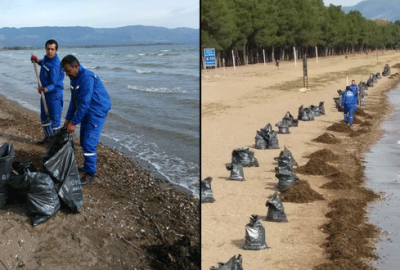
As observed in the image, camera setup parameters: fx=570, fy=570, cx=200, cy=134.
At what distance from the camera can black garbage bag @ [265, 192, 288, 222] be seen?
24.8ft

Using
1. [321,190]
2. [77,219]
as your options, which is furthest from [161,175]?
[77,219]

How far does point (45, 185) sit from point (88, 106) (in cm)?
121

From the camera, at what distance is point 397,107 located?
24281mm

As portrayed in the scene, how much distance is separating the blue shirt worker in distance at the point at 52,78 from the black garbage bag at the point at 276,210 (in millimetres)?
3334

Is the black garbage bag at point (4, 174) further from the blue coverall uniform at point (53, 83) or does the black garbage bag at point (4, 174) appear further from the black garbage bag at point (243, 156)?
the black garbage bag at point (243, 156)

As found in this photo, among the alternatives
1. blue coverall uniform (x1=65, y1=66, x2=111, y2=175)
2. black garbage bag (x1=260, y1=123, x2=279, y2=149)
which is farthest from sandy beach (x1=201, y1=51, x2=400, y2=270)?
blue coverall uniform (x1=65, y1=66, x2=111, y2=175)

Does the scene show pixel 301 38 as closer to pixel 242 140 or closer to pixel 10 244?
pixel 242 140

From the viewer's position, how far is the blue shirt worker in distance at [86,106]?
20.6ft

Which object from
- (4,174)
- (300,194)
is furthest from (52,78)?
(300,194)

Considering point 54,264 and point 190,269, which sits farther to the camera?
point 190,269

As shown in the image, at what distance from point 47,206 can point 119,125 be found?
9.66 metres

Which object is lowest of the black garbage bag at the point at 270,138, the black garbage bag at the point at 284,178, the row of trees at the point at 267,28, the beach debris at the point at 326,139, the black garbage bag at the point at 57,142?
the black garbage bag at the point at 284,178

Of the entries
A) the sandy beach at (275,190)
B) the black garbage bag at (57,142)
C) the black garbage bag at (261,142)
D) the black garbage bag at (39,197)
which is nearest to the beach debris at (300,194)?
the sandy beach at (275,190)

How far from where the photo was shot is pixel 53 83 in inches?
317
